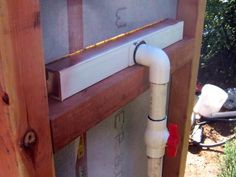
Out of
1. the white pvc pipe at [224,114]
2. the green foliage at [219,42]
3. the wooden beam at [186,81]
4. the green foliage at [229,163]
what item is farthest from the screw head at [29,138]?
the green foliage at [219,42]

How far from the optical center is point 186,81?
147 cm

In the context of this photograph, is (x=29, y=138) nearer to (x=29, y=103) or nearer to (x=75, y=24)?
(x=29, y=103)

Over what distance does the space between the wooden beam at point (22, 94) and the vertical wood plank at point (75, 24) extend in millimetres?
281

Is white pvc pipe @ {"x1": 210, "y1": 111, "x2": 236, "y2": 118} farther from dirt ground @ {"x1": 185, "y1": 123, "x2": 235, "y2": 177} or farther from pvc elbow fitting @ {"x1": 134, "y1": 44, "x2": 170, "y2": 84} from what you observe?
pvc elbow fitting @ {"x1": 134, "y1": 44, "x2": 170, "y2": 84}

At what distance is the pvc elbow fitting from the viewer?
1.02 metres

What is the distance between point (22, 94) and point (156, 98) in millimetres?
593

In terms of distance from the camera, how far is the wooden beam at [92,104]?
765 mm

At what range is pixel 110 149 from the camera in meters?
1.33

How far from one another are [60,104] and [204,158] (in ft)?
8.43

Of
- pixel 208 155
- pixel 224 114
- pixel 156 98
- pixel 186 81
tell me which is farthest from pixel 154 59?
pixel 224 114

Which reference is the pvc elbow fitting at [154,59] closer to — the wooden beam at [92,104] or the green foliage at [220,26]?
the wooden beam at [92,104]

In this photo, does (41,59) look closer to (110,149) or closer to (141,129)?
(110,149)

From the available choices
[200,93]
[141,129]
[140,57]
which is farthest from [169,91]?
[200,93]

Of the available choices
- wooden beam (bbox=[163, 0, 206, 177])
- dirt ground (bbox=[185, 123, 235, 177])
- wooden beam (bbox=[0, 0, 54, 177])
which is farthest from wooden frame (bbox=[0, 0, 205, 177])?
dirt ground (bbox=[185, 123, 235, 177])
